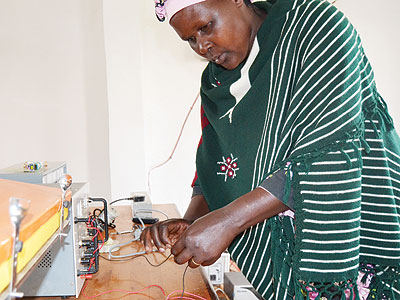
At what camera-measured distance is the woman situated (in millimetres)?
722

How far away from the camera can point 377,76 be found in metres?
3.06

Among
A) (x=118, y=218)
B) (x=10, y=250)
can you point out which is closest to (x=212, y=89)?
(x=10, y=250)

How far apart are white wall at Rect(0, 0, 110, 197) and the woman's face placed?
6.89 ft

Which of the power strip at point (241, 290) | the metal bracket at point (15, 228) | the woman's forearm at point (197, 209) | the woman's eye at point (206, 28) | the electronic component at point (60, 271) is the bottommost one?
the power strip at point (241, 290)

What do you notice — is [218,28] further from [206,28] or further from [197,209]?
[197,209]

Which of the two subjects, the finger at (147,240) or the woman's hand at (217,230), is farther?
the finger at (147,240)

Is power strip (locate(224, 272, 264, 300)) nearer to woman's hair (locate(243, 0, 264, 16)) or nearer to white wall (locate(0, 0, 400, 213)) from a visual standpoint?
woman's hair (locate(243, 0, 264, 16))

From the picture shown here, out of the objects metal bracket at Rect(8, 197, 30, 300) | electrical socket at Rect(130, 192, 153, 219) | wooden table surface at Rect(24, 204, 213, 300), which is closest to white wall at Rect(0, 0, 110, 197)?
electrical socket at Rect(130, 192, 153, 219)

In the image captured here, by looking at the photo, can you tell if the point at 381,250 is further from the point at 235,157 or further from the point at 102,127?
the point at 102,127

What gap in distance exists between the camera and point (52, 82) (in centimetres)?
292

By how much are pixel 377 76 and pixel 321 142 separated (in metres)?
2.66

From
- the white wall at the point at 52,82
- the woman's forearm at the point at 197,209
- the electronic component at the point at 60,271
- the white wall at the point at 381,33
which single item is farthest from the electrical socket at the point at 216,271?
the white wall at the point at 381,33

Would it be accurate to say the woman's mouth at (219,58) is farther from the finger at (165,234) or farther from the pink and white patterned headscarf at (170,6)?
the finger at (165,234)

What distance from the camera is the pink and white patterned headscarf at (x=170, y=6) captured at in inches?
34.7
